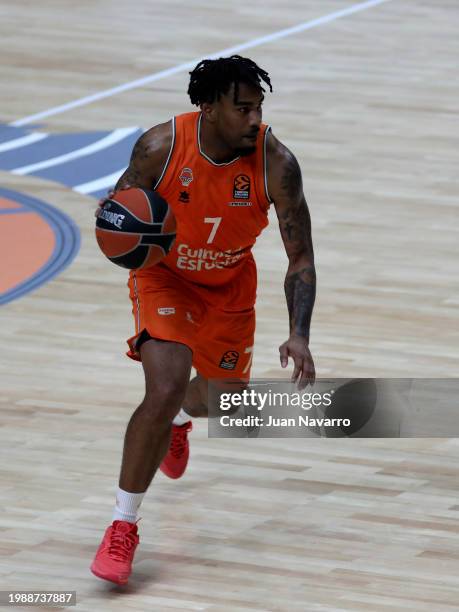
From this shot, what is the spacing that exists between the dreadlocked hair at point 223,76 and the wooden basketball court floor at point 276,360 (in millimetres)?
1586

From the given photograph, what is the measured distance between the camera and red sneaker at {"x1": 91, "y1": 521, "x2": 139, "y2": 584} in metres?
5.27

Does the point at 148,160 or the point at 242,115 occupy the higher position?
the point at 242,115

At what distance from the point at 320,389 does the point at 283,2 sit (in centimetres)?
1056

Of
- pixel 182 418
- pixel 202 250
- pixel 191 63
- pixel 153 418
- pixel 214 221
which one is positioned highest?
pixel 191 63

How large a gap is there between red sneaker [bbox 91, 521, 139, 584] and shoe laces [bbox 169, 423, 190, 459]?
31.9 inches

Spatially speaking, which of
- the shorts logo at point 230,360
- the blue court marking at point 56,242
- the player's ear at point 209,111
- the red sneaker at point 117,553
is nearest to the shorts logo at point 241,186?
the player's ear at point 209,111

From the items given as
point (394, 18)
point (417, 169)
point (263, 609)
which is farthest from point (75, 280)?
point (394, 18)

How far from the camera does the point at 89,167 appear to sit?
11062 millimetres

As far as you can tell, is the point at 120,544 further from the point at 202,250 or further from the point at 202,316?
the point at 202,250

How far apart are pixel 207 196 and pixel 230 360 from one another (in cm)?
71

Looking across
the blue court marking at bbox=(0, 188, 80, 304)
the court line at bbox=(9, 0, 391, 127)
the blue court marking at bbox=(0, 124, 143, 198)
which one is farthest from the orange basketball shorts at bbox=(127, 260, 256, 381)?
the court line at bbox=(9, 0, 391, 127)

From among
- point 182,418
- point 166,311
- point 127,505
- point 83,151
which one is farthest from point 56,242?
point 127,505

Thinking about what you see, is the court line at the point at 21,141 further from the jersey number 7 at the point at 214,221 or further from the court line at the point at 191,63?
the jersey number 7 at the point at 214,221

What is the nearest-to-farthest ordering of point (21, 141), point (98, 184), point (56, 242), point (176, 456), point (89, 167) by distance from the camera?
point (176, 456) → point (56, 242) → point (98, 184) → point (89, 167) → point (21, 141)
